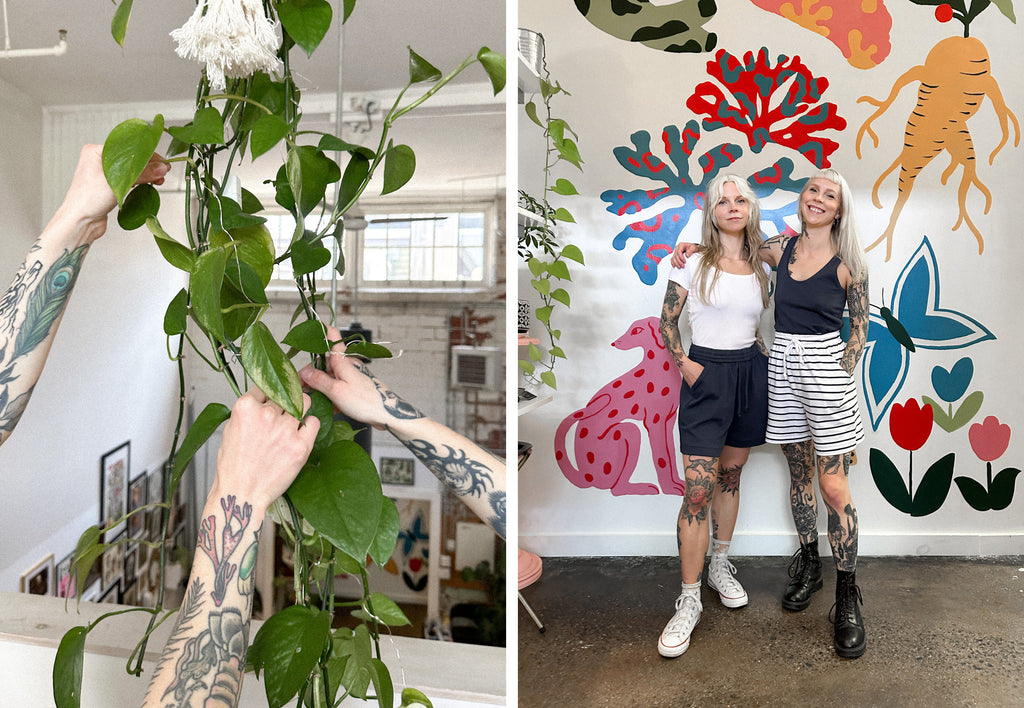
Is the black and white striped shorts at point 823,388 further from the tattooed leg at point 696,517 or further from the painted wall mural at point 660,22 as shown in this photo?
the painted wall mural at point 660,22

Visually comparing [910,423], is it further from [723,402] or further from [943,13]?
[943,13]

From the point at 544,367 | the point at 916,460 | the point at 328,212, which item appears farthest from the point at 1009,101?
the point at 328,212

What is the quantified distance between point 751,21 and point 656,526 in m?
1.44

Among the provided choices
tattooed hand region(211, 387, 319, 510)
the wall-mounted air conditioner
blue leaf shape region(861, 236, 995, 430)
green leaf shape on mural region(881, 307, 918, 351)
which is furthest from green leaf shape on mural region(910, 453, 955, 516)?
tattooed hand region(211, 387, 319, 510)

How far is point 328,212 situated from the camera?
1.05 metres

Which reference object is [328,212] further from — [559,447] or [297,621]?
[559,447]

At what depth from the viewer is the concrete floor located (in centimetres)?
134

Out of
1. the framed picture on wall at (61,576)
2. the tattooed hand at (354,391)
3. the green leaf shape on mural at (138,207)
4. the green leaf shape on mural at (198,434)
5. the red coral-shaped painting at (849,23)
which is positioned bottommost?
the framed picture on wall at (61,576)

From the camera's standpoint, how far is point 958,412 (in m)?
1.88

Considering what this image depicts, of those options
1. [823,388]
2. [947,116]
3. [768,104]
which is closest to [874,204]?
[947,116]

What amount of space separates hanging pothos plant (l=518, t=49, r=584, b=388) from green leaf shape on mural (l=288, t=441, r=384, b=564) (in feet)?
3.06

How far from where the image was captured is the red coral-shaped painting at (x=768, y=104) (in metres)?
1.77

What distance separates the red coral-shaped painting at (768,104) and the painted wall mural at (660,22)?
0.08m

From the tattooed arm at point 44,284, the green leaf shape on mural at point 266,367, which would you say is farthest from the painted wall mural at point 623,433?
the green leaf shape on mural at point 266,367
